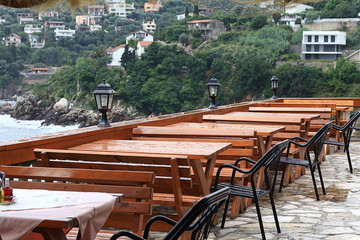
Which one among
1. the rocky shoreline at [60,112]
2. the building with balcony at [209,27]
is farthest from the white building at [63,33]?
the building with balcony at [209,27]

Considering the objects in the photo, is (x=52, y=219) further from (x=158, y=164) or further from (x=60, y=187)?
(x=158, y=164)

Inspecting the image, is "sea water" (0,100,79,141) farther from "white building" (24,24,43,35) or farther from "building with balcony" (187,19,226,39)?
"building with balcony" (187,19,226,39)

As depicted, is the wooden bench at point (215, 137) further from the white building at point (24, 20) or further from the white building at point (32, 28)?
the white building at point (24, 20)

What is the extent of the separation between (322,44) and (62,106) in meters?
40.1

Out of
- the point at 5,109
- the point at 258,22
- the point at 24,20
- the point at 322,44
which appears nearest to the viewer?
the point at 5,109

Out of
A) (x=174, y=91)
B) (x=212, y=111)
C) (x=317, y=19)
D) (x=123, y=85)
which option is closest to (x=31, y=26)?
(x=123, y=85)

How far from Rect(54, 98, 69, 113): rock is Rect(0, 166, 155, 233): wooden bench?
237 ft

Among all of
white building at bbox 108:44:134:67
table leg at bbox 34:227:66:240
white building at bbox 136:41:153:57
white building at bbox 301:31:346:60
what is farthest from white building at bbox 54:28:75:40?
table leg at bbox 34:227:66:240

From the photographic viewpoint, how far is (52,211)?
2.02m

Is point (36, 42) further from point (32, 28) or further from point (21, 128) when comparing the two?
point (21, 128)

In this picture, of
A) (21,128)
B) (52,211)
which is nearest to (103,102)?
(52,211)

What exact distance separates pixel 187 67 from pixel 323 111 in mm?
69707

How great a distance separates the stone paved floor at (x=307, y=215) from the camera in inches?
152

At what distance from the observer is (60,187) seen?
282 cm
